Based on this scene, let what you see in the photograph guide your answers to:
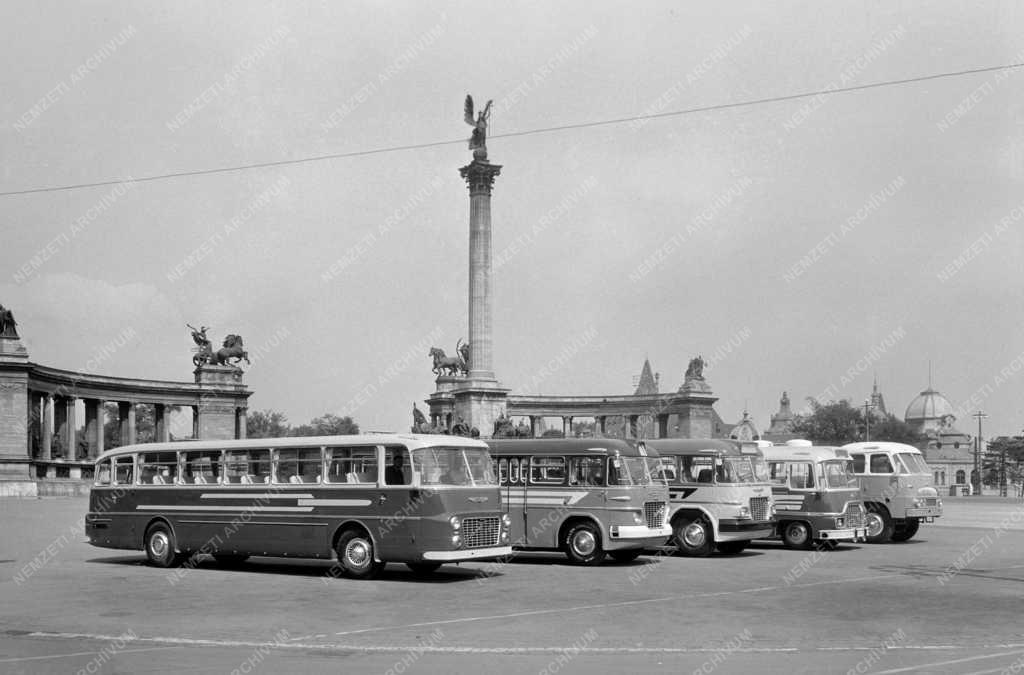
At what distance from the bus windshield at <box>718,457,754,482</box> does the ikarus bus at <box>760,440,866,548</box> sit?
2.33m

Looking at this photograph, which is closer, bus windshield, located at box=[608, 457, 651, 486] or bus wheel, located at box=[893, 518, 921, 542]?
bus windshield, located at box=[608, 457, 651, 486]

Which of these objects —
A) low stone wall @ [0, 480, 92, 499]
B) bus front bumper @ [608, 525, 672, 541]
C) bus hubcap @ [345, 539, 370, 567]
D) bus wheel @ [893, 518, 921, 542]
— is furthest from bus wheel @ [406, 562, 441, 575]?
low stone wall @ [0, 480, 92, 499]

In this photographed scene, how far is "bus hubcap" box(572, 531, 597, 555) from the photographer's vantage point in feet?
75.8

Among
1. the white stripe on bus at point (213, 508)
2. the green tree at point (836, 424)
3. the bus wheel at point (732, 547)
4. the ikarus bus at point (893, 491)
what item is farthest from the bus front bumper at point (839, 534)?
the green tree at point (836, 424)

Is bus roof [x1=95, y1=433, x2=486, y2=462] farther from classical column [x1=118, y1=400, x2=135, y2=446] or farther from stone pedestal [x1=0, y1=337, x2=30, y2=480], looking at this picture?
classical column [x1=118, y1=400, x2=135, y2=446]

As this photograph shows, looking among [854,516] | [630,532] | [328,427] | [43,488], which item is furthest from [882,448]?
[328,427]

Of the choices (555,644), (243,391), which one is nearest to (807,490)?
(555,644)

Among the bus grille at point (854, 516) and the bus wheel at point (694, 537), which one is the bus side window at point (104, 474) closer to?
the bus wheel at point (694, 537)

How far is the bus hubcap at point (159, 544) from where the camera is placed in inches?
892

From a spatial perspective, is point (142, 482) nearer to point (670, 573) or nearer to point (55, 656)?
point (670, 573)

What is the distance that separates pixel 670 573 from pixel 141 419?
390 feet

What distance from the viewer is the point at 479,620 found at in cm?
1448

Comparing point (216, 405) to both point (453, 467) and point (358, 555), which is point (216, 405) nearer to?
point (358, 555)

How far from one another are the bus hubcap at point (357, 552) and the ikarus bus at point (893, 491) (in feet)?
50.8
